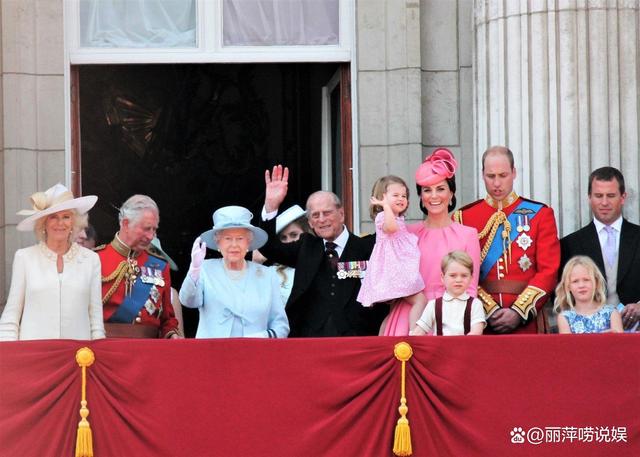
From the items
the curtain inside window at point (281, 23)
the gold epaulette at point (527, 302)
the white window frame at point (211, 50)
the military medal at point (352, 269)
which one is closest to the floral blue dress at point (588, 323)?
the gold epaulette at point (527, 302)

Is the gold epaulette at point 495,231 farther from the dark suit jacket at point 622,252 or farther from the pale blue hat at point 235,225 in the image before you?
the pale blue hat at point 235,225

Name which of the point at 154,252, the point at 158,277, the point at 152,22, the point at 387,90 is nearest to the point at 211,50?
the point at 152,22

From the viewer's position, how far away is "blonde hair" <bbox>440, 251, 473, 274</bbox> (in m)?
10.1

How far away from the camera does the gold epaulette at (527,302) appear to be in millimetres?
10453

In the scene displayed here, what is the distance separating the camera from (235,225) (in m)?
10.4

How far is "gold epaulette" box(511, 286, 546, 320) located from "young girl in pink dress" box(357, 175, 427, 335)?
0.61 meters

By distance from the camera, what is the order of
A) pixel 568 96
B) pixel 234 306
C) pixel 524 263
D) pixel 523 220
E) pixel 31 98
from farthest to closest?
pixel 31 98, pixel 568 96, pixel 523 220, pixel 524 263, pixel 234 306

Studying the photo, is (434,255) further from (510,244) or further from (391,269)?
(510,244)

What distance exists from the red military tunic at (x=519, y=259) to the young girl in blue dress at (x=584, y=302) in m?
0.24

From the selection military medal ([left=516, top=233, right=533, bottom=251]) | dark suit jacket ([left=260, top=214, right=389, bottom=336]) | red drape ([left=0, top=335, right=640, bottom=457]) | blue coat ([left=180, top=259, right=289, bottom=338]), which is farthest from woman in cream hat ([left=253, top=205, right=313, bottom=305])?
red drape ([left=0, top=335, right=640, bottom=457])

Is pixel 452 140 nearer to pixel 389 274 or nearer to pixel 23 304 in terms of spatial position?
pixel 389 274

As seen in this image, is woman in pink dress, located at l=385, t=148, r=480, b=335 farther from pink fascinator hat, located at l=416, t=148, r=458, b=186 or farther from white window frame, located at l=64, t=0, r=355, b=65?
white window frame, located at l=64, t=0, r=355, b=65

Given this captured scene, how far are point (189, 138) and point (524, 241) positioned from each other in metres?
6.32

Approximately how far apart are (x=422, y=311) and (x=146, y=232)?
1.91 meters
